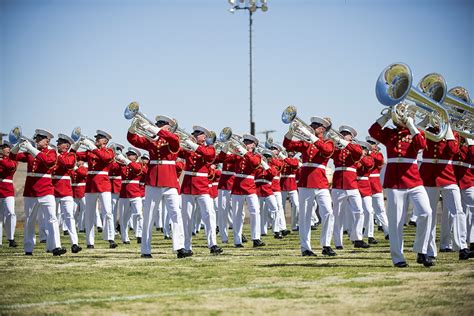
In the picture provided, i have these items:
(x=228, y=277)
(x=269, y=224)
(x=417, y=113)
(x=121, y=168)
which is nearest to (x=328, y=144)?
(x=417, y=113)

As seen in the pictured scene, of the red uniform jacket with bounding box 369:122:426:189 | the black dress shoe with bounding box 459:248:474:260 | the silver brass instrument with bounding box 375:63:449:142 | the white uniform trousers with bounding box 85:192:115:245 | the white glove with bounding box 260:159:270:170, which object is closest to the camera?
the silver brass instrument with bounding box 375:63:449:142

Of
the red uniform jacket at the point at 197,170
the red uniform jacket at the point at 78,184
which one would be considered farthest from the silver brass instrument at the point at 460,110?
the red uniform jacket at the point at 78,184

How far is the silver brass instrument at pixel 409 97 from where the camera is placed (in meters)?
10.4

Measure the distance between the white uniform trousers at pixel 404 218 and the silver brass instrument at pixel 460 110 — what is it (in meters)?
1.86

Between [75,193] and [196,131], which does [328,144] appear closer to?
[196,131]

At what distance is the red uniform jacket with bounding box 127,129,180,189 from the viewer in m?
13.0

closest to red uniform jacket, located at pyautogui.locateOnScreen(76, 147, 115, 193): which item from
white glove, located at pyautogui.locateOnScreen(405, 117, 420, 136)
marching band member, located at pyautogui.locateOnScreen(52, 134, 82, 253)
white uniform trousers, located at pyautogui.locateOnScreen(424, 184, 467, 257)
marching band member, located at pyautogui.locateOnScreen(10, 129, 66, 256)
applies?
marching band member, located at pyautogui.locateOnScreen(52, 134, 82, 253)

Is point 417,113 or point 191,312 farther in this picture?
point 417,113

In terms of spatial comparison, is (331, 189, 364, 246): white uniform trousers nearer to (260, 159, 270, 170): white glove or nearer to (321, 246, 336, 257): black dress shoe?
(321, 246, 336, 257): black dress shoe

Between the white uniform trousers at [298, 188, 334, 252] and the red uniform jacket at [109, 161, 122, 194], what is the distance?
7292mm

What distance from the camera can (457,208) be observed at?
1239 centimetres

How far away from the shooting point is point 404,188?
1082cm

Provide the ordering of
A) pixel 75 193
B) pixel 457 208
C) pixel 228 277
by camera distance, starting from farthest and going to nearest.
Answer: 1. pixel 75 193
2. pixel 457 208
3. pixel 228 277

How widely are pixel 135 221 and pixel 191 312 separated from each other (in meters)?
12.2
